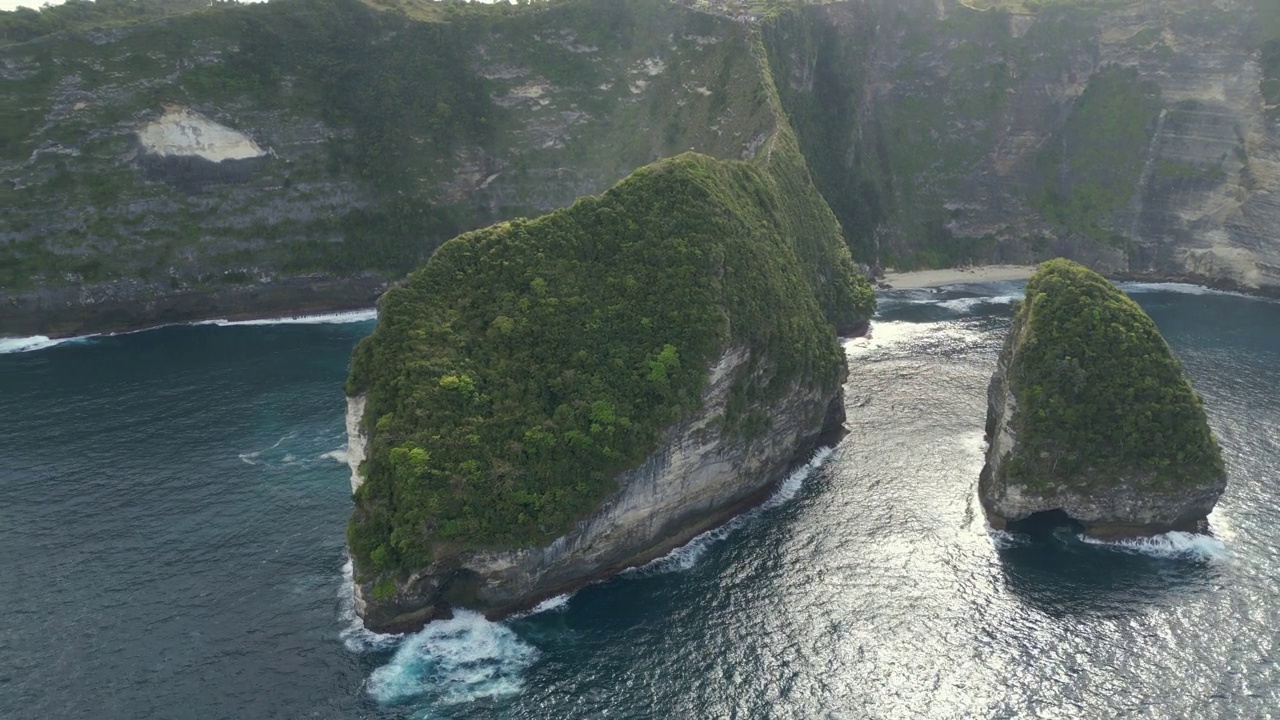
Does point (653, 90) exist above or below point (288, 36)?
below

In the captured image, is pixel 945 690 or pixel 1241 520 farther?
pixel 1241 520

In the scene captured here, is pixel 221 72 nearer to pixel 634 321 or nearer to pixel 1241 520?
pixel 634 321

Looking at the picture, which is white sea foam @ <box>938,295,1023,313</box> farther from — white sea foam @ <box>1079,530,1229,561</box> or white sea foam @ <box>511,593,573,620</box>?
white sea foam @ <box>511,593,573,620</box>

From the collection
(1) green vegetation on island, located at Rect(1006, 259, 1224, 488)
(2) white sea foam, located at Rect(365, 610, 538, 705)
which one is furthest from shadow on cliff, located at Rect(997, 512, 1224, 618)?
(2) white sea foam, located at Rect(365, 610, 538, 705)

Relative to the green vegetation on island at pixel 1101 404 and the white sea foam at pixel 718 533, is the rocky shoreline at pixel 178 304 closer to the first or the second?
the white sea foam at pixel 718 533

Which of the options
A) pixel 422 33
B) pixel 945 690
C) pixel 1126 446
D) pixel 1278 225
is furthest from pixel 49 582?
pixel 1278 225

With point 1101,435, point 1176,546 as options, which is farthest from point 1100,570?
point 1101,435

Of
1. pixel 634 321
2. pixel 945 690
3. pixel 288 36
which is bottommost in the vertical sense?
pixel 945 690

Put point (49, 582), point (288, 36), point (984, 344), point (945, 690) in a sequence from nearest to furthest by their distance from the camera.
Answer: point (945, 690)
point (49, 582)
point (984, 344)
point (288, 36)
